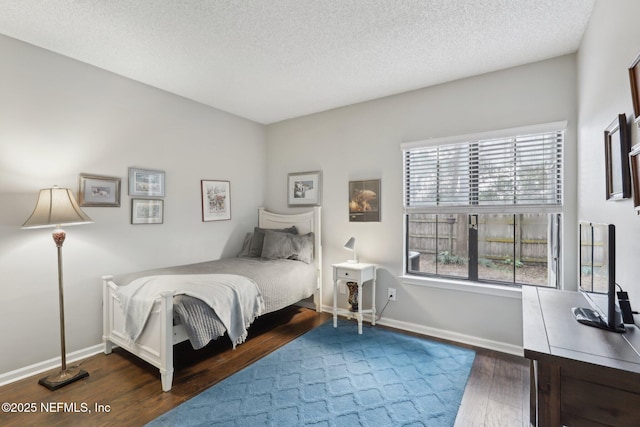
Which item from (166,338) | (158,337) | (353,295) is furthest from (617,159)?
(158,337)

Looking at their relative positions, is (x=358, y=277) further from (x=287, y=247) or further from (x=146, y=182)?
(x=146, y=182)

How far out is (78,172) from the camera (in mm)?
2627

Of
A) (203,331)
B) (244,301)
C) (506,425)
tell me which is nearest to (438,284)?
(506,425)

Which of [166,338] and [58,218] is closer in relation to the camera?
[166,338]

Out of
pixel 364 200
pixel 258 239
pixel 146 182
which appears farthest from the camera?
pixel 258 239

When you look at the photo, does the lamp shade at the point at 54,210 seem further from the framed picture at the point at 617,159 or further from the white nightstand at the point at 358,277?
the framed picture at the point at 617,159

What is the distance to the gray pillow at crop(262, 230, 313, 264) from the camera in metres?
3.65

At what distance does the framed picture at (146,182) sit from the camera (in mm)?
2980

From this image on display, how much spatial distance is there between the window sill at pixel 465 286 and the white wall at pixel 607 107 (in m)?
0.85

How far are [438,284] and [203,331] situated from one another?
2241 mm

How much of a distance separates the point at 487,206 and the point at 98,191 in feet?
11.8

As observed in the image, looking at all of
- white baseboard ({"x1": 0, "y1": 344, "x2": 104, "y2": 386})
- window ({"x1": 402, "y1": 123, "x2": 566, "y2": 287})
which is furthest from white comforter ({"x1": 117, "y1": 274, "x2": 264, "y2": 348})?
window ({"x1": 402, "y1": 123, "x2": 566, "y2": 287})

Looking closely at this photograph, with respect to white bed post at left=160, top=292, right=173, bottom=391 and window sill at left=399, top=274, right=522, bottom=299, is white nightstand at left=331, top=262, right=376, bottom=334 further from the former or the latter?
white bed post at left=160, top=292, right=173, bottom=391

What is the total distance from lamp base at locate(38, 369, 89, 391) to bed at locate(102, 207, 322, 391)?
0.31m
